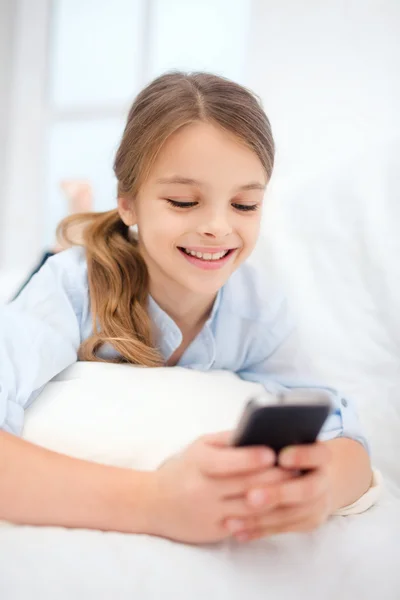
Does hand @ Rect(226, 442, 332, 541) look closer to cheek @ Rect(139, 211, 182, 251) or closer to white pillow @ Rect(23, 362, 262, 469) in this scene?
white pillow @ Rect(23, 362, 262, 469)

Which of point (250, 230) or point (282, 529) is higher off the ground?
point (250, 230)

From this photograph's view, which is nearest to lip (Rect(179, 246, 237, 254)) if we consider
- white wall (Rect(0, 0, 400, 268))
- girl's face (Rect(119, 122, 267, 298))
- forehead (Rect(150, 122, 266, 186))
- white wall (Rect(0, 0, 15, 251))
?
girl's face (Rect(119, 122, 267, 298))

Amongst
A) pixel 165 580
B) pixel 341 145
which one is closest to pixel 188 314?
pixel 165 580

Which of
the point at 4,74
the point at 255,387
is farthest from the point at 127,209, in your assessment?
the point at 4,74

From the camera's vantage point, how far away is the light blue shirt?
2.71 feet

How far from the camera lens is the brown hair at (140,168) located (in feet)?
2.92

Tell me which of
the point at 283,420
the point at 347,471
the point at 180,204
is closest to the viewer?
the point at 283,420

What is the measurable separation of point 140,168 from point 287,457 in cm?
51

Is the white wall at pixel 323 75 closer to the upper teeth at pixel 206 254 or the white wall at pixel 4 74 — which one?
the upper teeth at pixel 206 254

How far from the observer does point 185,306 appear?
42.2 inches

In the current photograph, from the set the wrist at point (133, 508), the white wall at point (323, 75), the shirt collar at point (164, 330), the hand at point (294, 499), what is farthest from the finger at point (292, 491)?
the white wall at point (323, 75)

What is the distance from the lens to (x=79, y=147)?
9.37 ft

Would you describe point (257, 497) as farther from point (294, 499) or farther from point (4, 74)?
point (4, 74)

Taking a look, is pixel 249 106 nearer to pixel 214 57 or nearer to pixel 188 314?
pixel 188 314
